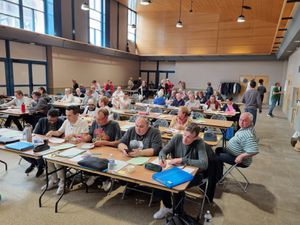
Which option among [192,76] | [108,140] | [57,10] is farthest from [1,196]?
[192,76]

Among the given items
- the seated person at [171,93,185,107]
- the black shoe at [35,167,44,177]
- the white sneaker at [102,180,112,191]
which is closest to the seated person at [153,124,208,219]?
the white sneaker at [102,180,112,191]

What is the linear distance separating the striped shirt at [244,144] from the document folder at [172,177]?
1376 millimetres

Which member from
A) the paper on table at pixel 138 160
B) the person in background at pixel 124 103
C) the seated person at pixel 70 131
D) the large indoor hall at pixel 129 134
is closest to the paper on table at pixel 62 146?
the large indoor hall at pixel 129 134

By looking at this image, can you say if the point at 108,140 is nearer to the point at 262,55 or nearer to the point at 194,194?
the point at 194,194

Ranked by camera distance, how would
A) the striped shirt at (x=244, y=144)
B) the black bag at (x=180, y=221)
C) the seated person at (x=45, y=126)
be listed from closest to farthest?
the black bag at (x=180, y=221), the striped shirt at (x=244, y=144), the seated person at (x=45, y=126)

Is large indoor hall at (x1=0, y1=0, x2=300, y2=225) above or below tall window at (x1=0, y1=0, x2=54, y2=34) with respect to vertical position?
below

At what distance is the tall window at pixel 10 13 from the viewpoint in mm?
8500

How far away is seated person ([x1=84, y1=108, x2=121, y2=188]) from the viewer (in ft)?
10.9

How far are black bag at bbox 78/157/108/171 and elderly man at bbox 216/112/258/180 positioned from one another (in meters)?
1.66

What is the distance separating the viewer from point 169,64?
17.2 metres

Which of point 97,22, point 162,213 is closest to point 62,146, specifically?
point 162,213

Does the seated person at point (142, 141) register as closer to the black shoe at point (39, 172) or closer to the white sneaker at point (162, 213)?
the white sneaker at point (162, 213)

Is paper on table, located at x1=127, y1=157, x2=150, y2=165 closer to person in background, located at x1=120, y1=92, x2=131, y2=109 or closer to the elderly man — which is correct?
the elderly man

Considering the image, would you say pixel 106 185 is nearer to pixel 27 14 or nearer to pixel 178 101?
pixel 178 101
